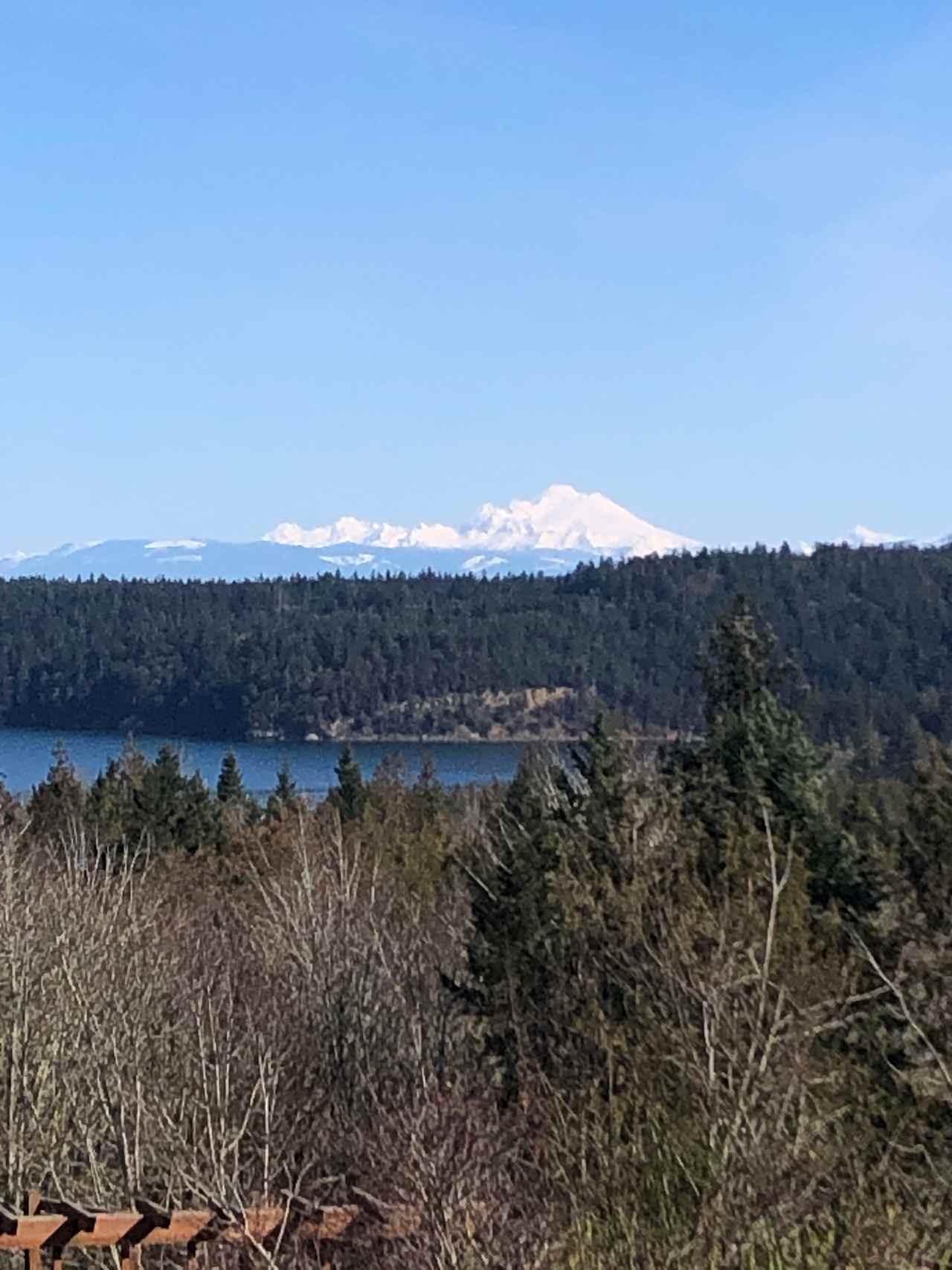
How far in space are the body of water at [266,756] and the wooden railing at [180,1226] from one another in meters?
63.1

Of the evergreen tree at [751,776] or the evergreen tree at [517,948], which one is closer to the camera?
the evergreen tree at [517,948]

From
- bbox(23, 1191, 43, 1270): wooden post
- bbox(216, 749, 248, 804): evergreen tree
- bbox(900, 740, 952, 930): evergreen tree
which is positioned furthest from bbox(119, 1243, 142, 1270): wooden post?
bbox(216, 749, 248, 804): evergreen tree

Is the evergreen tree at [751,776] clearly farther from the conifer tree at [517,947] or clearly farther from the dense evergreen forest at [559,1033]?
the conifer tree at [517,947]

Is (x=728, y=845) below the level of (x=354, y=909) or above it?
above

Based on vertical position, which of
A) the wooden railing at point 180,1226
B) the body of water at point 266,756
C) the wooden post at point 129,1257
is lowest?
the body of water at point 266,756

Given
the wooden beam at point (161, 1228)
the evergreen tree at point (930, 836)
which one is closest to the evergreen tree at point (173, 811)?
the evergreen tree at point (930, 836)

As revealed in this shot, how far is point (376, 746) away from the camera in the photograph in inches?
4830

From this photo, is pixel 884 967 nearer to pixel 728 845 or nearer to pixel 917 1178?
pixel 728 845

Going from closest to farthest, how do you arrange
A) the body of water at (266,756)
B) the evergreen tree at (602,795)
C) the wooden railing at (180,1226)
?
1. the wooden railing at (180,1226)
2. the evergreen tree at (602,795)
3. the body of water at (266,756)

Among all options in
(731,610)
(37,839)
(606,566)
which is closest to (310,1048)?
(731,610)

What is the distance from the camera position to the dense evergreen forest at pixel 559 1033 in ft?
29.8

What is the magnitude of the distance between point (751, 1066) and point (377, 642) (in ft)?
432

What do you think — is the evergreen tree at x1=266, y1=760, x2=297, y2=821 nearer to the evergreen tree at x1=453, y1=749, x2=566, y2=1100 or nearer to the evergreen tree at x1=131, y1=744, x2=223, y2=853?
the evergreen tree at x1=131, y1=744, x2=223, y2=853

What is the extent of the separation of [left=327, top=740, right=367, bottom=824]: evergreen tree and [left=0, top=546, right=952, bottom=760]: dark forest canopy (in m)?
59.3
